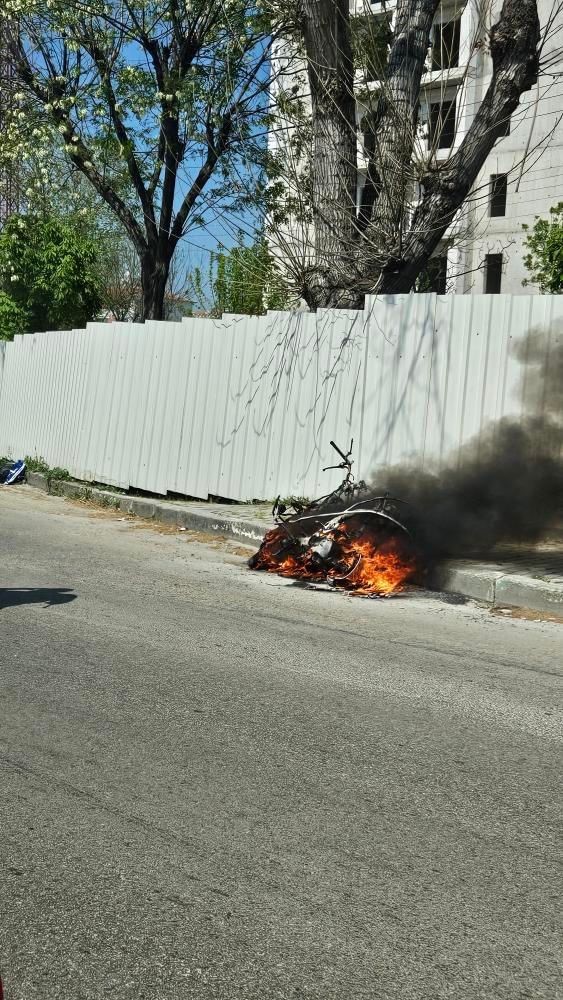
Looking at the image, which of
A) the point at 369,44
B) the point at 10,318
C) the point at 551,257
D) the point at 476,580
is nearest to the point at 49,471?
the point at 369,44

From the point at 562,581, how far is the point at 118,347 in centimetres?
839

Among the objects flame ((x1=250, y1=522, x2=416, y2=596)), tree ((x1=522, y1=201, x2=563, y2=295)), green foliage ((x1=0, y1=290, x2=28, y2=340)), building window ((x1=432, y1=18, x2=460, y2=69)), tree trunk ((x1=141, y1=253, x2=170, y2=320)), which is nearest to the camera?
flame ((x1=250, y1=522, x2=416, y2=596))

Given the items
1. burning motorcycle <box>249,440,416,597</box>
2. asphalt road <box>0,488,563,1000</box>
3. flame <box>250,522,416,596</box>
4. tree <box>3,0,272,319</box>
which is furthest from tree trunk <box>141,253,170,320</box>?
asphalt road <box>0,488,563,1000</box>

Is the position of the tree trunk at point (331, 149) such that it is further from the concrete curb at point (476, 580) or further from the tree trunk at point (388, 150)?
the concrete curb at point (476, 580)

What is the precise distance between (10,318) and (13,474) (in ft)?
30.3

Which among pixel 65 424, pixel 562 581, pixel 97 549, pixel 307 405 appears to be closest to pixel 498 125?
pixel 307 405

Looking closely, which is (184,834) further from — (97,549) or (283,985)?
(97,549)

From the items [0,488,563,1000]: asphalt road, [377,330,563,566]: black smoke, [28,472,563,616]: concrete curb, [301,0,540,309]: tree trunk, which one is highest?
[301,0,540,309]: tree trunk

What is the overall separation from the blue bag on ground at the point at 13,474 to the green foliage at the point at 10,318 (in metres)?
8.68

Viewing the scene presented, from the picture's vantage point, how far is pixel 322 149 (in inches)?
470

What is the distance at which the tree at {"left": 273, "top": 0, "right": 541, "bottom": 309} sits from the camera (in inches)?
409

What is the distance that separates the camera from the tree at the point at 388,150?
34.1ft

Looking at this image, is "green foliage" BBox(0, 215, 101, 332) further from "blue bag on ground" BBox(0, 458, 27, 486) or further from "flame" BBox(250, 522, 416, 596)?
"flame" BBox(250, 522, 416, 596)

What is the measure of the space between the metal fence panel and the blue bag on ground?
3.35 ft
